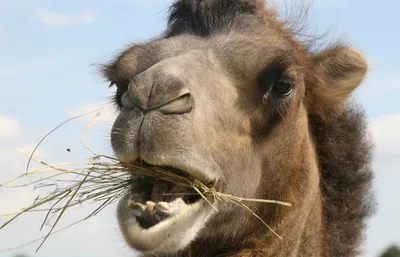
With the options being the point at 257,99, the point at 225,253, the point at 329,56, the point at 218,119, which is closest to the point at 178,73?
the point at 218,119

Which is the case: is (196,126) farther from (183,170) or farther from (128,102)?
(128,102)

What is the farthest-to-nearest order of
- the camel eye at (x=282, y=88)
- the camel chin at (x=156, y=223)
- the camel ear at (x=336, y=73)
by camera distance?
the camel ear at (x=336, y=73), the camel eye at (x=282, y=88), the camel chin at (x=156, y=223)

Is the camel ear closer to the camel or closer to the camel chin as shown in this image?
the camel

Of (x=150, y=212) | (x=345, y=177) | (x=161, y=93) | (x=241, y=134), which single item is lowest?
(x=345, y=177)

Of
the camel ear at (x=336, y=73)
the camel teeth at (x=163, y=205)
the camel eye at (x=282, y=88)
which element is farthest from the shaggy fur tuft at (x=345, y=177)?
the camel teeth at (x=163, y=205)

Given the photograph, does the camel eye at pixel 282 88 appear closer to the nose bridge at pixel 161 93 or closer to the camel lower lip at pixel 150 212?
the nose bridge at pixel 161 93

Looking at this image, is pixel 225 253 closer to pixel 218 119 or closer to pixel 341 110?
pixel 218 119

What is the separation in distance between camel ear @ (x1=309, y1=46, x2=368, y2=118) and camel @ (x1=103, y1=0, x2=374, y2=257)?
0.01 m

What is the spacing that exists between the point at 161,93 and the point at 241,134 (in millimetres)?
1120

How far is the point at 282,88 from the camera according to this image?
24.2 feet

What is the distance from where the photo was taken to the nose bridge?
20.5 ft

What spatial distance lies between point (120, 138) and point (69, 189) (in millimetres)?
1074

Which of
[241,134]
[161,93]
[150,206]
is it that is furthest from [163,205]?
[241,134]

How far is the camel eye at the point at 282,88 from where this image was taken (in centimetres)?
737
